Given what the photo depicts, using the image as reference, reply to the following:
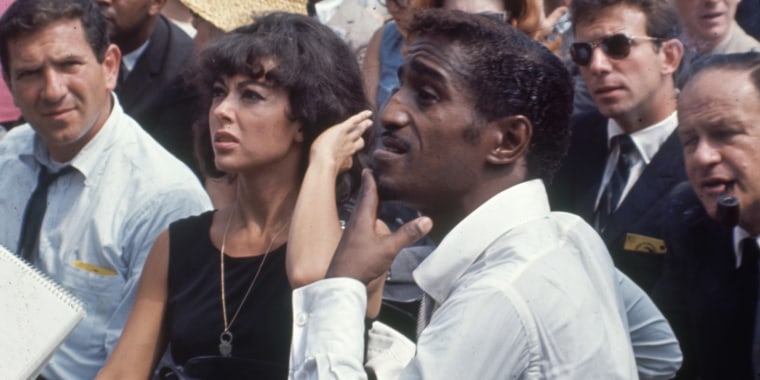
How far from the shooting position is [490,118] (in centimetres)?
287

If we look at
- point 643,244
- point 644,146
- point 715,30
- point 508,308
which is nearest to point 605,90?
point 644,146

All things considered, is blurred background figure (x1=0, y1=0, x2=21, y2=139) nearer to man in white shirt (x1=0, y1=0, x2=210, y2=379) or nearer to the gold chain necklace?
man in white shirt (x1=0, y1=0, x2=210, y2=379)

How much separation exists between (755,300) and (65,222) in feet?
7.64

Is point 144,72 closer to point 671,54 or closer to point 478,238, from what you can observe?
point 671,54

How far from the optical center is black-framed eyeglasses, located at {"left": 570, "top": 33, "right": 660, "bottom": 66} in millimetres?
4742

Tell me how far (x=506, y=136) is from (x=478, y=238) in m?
0.28

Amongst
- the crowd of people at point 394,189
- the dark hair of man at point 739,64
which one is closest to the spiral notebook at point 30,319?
the crowd of people at point 394,189

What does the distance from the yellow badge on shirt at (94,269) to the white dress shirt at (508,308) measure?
1796 mm

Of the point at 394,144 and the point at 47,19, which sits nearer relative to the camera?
the point at 394,144

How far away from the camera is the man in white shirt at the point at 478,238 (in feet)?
8.20

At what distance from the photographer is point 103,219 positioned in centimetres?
454

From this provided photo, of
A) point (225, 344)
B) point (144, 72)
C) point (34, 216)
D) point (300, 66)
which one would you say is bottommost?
point (34, 216)

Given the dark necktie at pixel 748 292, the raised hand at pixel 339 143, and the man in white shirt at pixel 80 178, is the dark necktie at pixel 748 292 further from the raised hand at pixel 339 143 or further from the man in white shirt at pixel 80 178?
the man in white shirt at pixel 80 178

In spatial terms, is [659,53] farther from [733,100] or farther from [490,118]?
[490,118]
